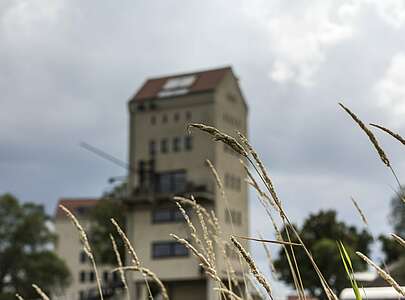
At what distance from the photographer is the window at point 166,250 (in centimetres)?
3553

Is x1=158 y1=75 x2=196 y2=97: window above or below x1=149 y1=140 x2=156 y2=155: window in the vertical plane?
above

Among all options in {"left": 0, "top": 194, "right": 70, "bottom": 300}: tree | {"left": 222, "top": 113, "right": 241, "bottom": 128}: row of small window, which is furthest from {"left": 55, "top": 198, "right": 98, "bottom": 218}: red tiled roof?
{"left": 222, "top": 113, "right": 241, "bottom": 128}: row of small window

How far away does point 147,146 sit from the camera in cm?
3797

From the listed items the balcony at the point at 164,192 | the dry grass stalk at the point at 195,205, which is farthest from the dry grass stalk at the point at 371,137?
the balcony at the point at 164,192

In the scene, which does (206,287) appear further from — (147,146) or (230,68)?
(230,68)

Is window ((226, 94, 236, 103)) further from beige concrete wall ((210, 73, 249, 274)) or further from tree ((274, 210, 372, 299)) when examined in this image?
tree ((274, 210, 372, 299))

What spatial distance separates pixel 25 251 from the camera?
2092 inches

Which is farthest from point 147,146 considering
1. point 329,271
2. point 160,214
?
point 329,271

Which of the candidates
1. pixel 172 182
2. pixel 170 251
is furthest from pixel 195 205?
pixel 172 182

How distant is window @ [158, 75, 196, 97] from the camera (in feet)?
125

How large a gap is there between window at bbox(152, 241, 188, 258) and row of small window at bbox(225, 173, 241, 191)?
14.8 ft

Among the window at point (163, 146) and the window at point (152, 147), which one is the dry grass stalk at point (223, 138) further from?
the window at point (152, 147)

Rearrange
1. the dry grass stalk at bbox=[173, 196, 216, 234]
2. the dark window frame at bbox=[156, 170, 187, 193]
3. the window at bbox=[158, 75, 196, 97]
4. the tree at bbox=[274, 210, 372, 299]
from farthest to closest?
the window at bbox=[158, 75, 196, 97] < the dark window frame at bbox=[156, 170, 187, 193] < the tree at bbox=[274, 210, 372, 299] < the dry grass stalk at bbox=[173, 196, 216, 234]

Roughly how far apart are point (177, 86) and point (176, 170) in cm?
531
